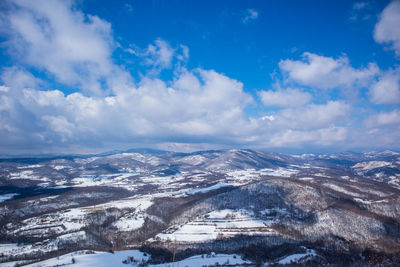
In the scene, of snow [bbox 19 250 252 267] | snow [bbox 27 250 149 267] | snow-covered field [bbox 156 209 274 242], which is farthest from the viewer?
snow-covered field [bbox 156 209 274 242]

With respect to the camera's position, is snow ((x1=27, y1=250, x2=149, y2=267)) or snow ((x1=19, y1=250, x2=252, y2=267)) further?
snow ((x1=19, y1=250, x2=252, y2=267))

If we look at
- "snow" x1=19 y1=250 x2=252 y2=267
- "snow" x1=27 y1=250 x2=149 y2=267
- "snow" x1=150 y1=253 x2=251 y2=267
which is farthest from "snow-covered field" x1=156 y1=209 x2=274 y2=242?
"snow" x1=19 y1=250 x2=252 y2=267

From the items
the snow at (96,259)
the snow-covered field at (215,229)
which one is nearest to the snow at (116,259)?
the snow at (96,259)

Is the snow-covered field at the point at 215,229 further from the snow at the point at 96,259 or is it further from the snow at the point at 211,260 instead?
the snow at the point at 96,259

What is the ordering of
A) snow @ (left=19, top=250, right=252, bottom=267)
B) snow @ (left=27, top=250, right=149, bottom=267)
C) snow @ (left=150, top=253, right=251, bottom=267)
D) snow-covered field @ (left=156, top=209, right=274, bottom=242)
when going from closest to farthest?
snow @ (left=27, top=250, right=149, bottom=267) → snow @ (left=19, top=250, right=252, bottom=267) → snow @ (left=150, top=253, right=251, bottom=267) → snow-covered field @ (left=156, top=209, right=274, bottom=242)

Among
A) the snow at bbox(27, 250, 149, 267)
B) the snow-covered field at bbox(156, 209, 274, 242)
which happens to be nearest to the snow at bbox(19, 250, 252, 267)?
the snow at bbox(27, 250, 149, 267)

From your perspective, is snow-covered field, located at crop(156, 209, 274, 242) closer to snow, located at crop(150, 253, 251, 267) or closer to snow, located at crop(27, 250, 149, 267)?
snow, located at crop(150, 253, 251, 267)

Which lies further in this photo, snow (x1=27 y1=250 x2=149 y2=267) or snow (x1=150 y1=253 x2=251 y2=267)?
snow (x1=150 y1=253 x2=251 y2=267)

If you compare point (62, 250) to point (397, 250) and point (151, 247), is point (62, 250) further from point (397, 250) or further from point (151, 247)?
point (397, 250)
